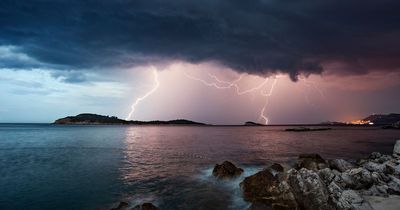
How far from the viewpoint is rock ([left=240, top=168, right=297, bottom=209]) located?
16188mm

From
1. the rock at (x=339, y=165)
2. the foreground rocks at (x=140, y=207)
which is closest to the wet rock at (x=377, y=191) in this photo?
the rock at (x=339, y=165)

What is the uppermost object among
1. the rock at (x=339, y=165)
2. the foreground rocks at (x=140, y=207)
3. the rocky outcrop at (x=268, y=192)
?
the rock at (x=339, y=165)

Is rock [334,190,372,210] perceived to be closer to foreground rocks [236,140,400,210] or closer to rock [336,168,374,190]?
foreground rocks [236,140,400,210]

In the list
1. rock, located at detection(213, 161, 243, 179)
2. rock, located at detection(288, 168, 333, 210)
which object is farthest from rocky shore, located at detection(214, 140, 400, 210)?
rock, located at detection(213, 161, 243, 179)

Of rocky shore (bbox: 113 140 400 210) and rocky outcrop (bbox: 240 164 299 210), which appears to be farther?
rocky outcrop (bbox: 240 164 299 210)

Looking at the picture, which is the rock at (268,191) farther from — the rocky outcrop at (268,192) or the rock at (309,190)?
the rock at (309,190)

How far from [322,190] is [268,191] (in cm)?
396

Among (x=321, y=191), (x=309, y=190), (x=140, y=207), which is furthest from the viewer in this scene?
(x=140, y=207)

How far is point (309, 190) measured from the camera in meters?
14.7

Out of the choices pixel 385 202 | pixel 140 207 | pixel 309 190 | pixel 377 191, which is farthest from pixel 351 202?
pixel 140 207

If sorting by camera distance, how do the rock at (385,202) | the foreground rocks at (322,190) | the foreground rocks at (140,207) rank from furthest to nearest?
1. the foreground rocks at (140,207)
2. the rock at (385,202)
3. the foreground rocks at (322,190)

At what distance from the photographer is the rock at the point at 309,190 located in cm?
1404

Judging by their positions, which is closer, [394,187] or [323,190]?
[323,190]

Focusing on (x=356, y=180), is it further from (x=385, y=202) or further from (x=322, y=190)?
(x=322, y=190)
